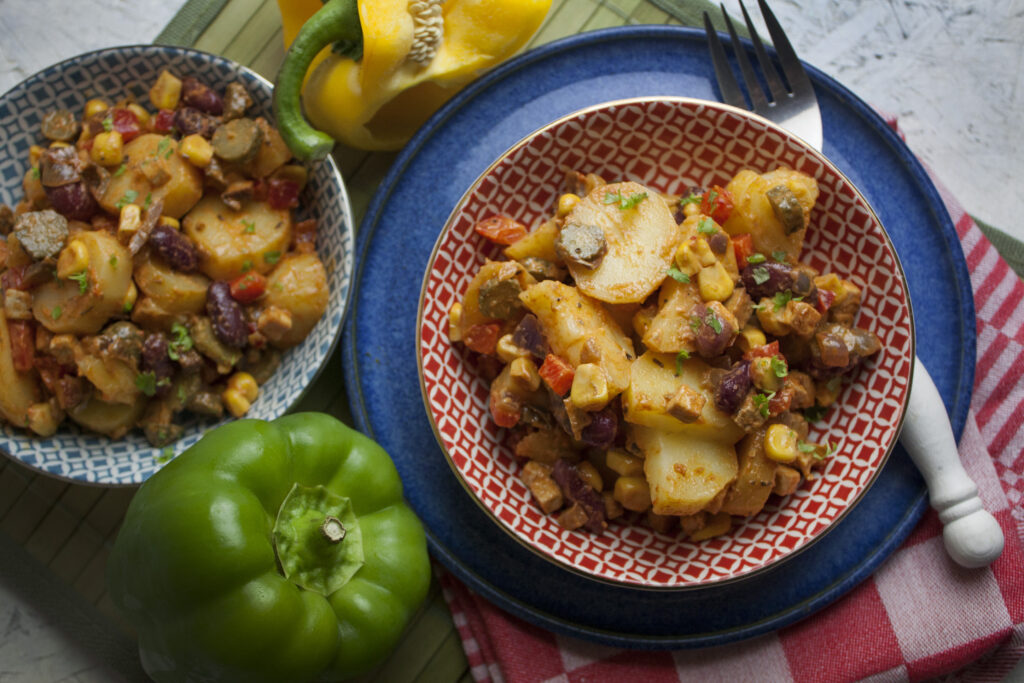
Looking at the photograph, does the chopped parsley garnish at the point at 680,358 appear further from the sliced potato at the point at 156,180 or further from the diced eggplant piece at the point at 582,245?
the sliced potato at the point at 156,180

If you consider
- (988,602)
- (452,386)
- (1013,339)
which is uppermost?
(1013,339)

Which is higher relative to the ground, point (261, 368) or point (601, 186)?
point (601, 186)

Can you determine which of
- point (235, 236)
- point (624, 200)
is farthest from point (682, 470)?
point (235, 236)

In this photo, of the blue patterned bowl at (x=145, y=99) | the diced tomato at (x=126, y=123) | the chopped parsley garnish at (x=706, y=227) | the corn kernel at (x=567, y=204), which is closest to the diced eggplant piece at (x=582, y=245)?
the corn kernel at (x=567, y=204)

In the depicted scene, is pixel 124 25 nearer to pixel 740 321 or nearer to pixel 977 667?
pixel 740 321

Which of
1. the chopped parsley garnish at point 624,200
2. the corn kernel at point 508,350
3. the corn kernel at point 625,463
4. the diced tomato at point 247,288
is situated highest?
the chopped parsley garnish at point 624,200

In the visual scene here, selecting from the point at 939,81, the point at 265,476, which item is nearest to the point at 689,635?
the point at 265,476

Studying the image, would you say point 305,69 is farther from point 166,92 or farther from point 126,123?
point 126,123

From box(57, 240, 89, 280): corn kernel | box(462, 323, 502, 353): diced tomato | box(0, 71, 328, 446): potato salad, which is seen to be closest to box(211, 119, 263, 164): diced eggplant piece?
box(0, 71, 328, 446): potato salad
